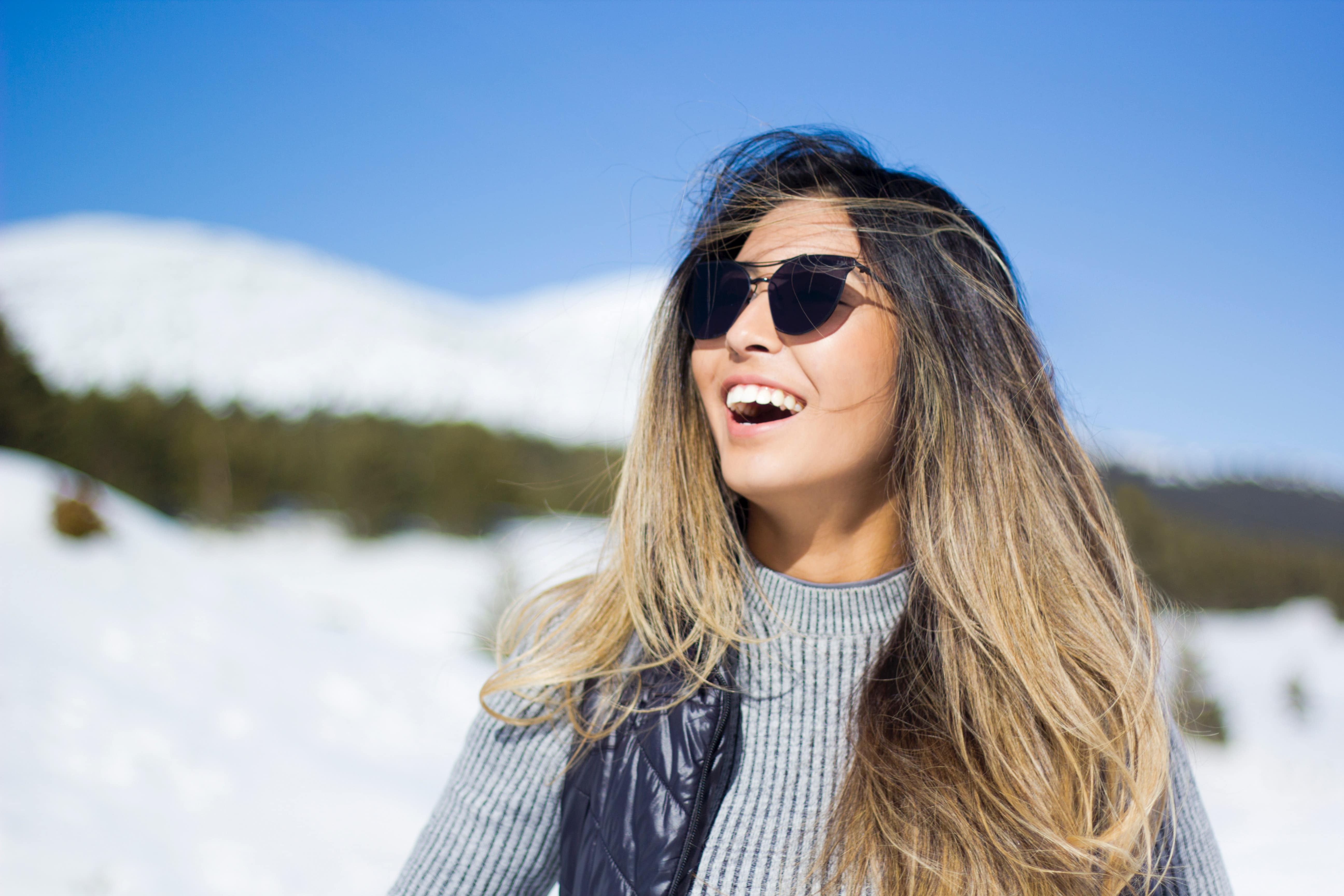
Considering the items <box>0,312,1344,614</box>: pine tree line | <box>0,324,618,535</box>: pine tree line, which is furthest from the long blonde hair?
<box>0,324,618,535</box>: pine tree line

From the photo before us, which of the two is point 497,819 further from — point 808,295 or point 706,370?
point 808,295

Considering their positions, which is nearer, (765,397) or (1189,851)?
(1189,851)

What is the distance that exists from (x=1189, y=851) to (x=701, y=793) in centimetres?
90

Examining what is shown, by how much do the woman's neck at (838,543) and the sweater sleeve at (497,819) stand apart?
0.61 m

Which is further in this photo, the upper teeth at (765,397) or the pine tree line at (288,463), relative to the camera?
the pine tree line at (288,463)

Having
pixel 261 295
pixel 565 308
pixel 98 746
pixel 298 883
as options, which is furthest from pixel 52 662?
pixel 261 295

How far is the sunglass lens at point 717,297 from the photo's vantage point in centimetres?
164

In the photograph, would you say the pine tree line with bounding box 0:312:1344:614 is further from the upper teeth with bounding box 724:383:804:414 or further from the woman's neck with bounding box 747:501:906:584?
the upper teeth with bounding box 724:383:804:414

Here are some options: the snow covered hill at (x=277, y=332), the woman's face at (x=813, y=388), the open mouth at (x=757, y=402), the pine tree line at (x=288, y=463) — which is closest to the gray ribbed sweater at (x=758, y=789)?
the woman's face at (x=813, y=388)

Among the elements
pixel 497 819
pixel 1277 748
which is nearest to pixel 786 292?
pixel 497 819

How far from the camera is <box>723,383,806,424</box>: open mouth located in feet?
5.02

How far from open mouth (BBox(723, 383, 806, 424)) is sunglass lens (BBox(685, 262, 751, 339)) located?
15 centimetres

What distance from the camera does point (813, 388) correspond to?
150cm

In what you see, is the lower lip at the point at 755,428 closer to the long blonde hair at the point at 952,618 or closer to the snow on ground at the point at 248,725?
the long blonde hair at the point at 952,618
